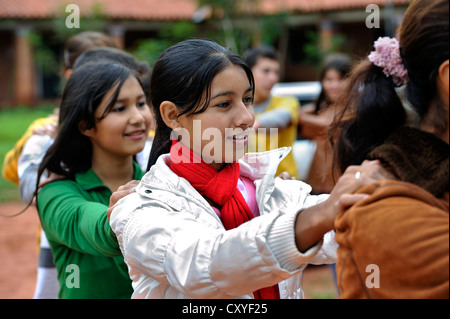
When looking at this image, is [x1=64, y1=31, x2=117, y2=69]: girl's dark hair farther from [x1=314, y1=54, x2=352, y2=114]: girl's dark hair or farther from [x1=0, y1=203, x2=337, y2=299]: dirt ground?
[x1=0, y1=203, x2=337, y2=299]: dirt ground

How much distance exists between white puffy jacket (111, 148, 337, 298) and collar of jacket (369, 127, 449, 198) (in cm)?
26

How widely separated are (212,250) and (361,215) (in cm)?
38

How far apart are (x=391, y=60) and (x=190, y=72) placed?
0.61 metres

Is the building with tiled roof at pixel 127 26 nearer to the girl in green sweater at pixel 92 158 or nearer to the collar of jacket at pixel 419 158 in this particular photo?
the girl in green sweater at pixel 92 158

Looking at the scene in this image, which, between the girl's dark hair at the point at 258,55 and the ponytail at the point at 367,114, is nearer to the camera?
the ponytail at the point at 367,114

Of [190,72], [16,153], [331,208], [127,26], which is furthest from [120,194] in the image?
[127,26]

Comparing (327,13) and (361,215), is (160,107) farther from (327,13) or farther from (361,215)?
(327,13)

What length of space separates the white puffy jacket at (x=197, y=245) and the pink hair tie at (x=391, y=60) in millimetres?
445

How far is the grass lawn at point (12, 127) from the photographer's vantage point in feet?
33.7

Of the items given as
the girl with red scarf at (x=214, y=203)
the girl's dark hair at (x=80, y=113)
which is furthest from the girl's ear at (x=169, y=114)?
the girl's dark hair at (x=80, y=113)

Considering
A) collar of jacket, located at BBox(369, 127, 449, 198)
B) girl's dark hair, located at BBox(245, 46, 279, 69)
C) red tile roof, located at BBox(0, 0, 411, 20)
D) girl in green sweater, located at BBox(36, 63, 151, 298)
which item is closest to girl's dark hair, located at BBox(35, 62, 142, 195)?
girl in green sweater, located at BBox(36, 63, 151, 298)

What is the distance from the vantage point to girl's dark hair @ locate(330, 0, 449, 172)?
1.32 meters

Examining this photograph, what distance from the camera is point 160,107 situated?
74.7 inches
